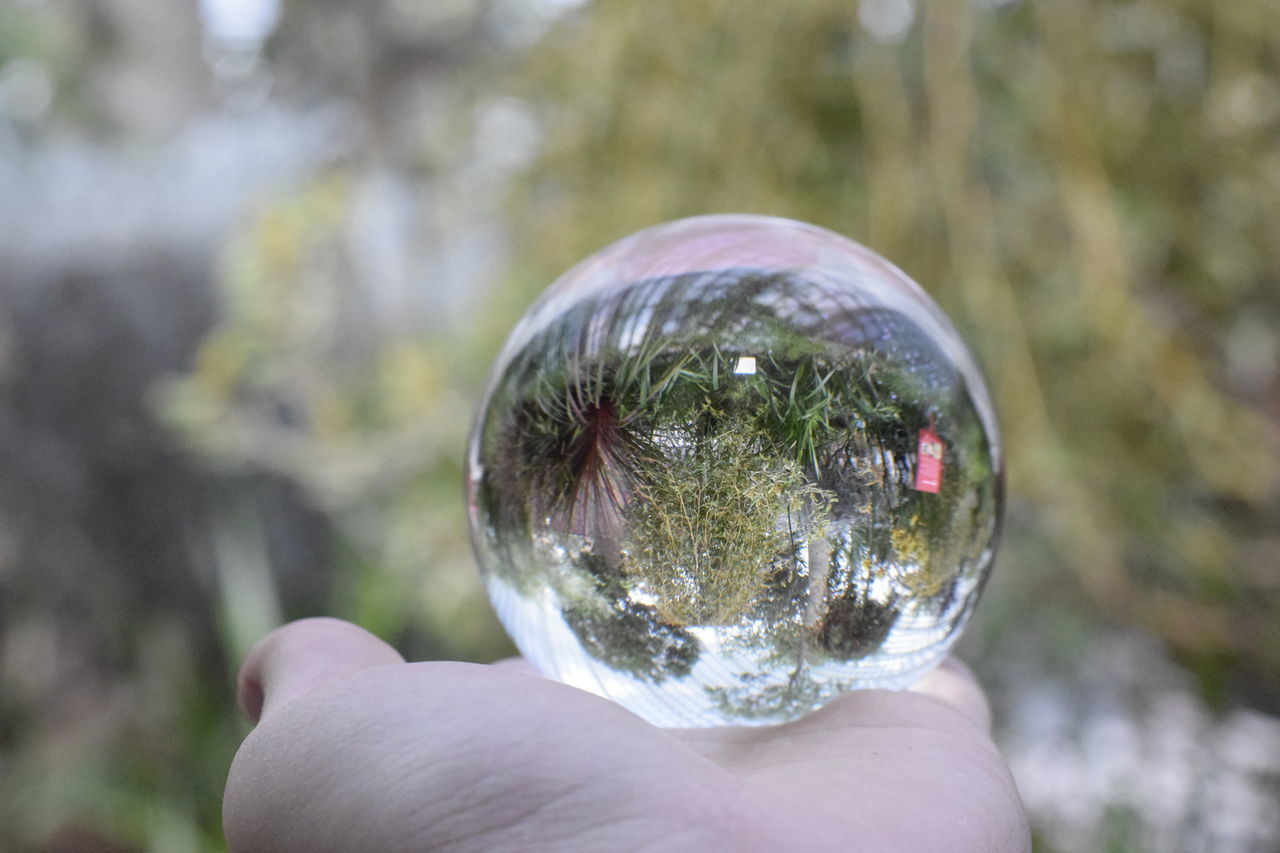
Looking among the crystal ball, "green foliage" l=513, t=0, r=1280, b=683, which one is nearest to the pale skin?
the crystal ball

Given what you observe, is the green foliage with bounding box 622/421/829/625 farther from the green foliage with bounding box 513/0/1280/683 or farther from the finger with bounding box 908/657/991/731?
the green foliage with bounding box 513/0/1280/683

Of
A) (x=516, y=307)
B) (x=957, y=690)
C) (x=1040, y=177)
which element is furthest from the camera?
(x=516, y=307)

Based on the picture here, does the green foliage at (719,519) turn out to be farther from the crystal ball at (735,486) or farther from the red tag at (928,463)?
the red tag at (928,463)

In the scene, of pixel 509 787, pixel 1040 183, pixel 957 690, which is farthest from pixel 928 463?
pixel 1040 183

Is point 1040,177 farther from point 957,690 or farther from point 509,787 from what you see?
point 509,787

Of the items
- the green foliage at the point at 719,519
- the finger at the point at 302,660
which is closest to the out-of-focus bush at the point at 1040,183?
the green foliage at the point at 719,519

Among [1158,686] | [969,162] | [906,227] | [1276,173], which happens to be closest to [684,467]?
[906,227]
